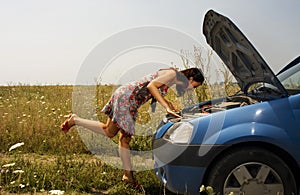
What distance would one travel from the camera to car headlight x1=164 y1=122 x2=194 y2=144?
3225 mm

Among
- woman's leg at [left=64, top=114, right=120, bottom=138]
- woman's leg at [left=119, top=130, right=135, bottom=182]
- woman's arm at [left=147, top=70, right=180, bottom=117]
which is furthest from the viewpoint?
woman's leg at [left=64, top=114, right=120, bottom=138]

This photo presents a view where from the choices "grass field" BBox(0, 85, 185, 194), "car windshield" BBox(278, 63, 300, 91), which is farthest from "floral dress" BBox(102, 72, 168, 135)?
"car windshield" BBox(278, 63, 300, 91)

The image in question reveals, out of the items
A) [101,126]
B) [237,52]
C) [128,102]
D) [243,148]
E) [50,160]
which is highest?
[237,52]

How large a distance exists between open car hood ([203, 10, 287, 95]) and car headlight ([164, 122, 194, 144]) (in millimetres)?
792

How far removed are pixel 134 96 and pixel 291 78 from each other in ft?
5.80

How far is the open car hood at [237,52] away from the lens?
3.22 m

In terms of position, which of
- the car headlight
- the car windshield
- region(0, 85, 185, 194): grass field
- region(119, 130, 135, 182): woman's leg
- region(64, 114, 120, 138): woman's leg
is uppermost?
the car windshield

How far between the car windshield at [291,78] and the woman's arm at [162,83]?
1.19 meters

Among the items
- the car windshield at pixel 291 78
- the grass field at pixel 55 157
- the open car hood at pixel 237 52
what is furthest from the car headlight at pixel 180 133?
the car windshield at pixel 291 78

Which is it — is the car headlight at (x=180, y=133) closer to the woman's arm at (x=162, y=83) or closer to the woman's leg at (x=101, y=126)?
the woman's arm at (x=162, y=83)

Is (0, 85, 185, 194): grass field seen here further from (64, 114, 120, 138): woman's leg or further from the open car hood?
the open car hood

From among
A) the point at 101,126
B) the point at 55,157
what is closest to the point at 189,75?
the point at 101,126

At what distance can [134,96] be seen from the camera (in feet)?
14.8

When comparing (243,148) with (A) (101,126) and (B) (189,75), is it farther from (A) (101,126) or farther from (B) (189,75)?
(A) (101,126)
